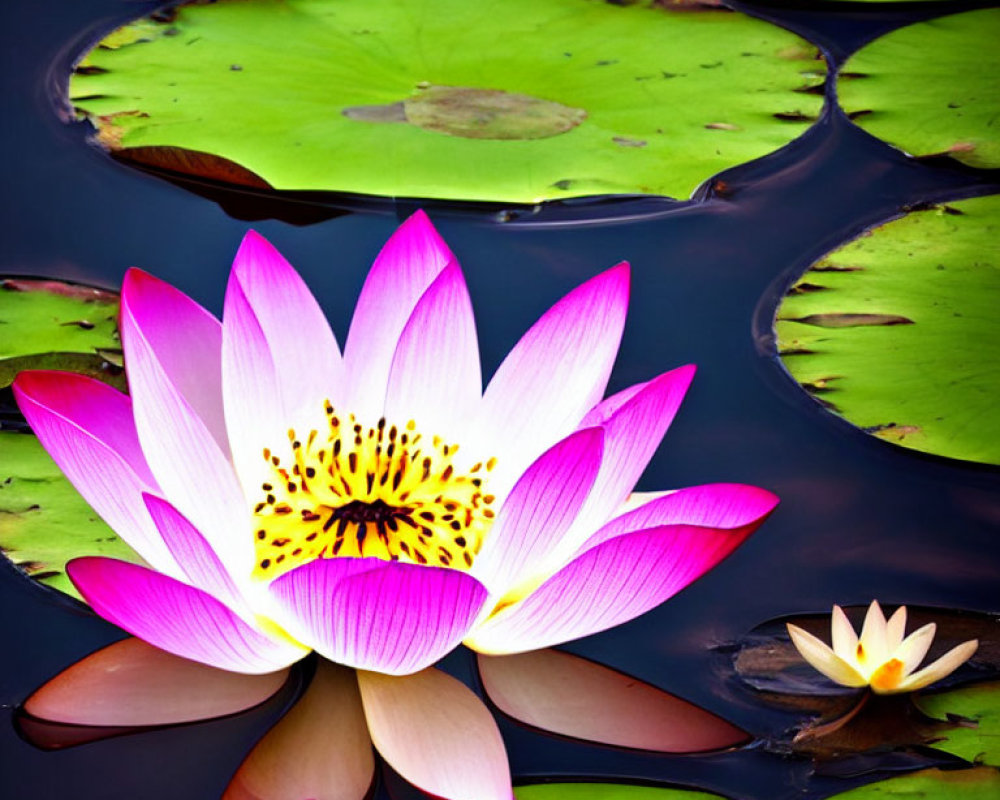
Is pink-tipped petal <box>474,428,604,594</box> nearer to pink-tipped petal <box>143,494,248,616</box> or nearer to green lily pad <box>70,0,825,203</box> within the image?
pink-tipped petal <box>143,494,248,616</box>

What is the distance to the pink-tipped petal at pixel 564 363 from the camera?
143 centimetres

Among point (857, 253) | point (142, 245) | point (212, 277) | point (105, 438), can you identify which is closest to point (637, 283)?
point (857, 253)

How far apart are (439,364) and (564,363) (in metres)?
0.16

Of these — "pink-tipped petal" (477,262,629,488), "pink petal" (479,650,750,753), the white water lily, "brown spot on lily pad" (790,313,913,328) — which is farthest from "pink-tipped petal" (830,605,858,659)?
"brown spot on lily pad" (790,313,913,328)

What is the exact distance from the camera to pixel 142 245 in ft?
6.44

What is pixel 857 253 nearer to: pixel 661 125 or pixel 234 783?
pixel 661 125

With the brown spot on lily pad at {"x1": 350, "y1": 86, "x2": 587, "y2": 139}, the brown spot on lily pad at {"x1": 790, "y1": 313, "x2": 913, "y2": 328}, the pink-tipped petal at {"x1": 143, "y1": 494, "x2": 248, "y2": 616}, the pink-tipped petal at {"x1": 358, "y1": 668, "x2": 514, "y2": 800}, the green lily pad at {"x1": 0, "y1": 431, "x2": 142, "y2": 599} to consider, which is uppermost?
the brown spot on lily pad at {"x1": 350, "y1": 86, "x2": 587, "y2": 139}

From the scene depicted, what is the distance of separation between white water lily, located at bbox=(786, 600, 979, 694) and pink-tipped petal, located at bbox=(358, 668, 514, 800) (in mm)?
358

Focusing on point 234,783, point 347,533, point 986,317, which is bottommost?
point 234,783

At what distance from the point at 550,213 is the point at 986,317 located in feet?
2.48

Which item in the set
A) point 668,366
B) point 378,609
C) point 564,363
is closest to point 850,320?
point 668,366

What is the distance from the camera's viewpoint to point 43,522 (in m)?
1.41

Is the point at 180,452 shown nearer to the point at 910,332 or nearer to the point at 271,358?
the point at 271,358

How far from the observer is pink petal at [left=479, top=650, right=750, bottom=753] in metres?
1.24
